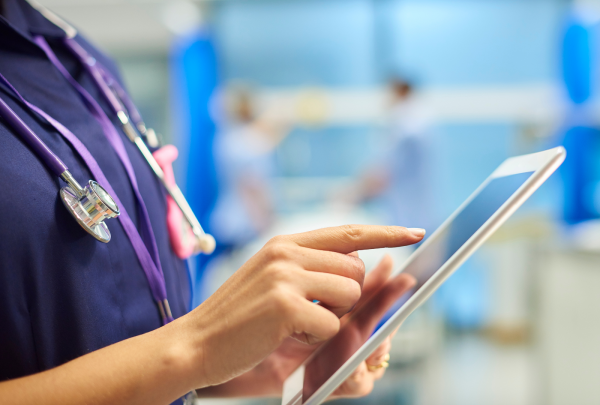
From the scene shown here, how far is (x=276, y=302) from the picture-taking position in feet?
1.24

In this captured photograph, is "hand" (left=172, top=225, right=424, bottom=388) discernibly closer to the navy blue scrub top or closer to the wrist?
the wrist

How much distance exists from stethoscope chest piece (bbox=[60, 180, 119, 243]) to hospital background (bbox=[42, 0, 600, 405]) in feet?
5.36

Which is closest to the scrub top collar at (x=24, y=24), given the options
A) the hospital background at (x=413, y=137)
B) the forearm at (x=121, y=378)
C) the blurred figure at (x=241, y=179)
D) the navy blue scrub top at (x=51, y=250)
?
the navy blue scrub top at (x=51, y=250)

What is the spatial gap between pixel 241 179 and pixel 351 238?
9.55ft

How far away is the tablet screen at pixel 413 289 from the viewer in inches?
19.2

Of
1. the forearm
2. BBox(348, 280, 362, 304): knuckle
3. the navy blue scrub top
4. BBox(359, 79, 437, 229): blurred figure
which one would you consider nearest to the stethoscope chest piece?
the navy blue scrub top

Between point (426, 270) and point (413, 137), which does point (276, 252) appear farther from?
point (413, 137)

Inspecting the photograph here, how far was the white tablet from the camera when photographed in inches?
15.3

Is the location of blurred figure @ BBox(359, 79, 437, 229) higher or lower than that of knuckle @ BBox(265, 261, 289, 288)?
lower

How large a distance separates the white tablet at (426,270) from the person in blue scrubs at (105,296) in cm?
4

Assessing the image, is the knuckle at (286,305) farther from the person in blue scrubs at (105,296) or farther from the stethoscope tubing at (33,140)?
the stethoscope tubing at (33,140)

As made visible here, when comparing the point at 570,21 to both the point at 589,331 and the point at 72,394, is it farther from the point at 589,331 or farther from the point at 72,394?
the point at 72,394

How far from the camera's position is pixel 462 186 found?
4527 millimetres

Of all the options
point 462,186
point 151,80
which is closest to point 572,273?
point 462,186
